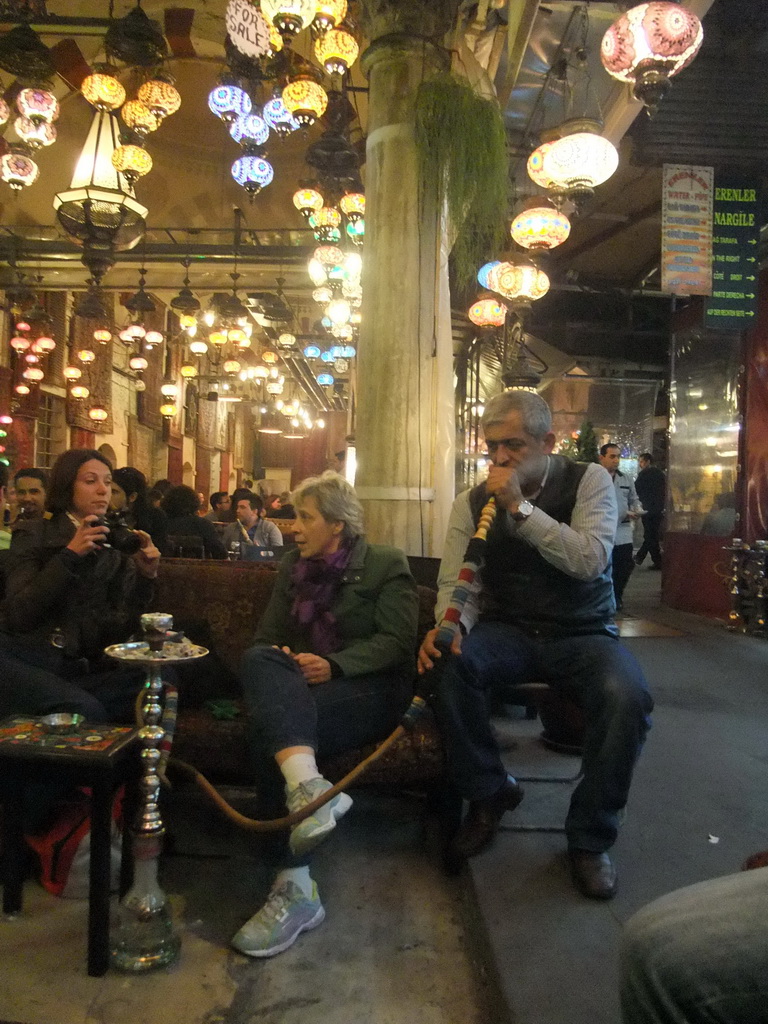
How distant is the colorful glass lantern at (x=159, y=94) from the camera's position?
7.07 metres

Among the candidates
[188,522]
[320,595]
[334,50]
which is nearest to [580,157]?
[334,50]

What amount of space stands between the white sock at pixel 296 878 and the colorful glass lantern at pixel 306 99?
18.1ft

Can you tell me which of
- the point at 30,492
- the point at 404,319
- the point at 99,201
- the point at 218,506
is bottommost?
the point at 218,506

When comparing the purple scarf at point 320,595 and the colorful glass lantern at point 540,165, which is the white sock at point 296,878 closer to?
the purple scarf at point 320,595

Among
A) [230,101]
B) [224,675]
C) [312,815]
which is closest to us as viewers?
[312,815]

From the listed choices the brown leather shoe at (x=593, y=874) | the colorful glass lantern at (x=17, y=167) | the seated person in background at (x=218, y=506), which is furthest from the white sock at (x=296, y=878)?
the seated person in background at (x=218, y=506)

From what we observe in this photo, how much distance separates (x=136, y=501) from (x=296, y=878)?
11.0 feet

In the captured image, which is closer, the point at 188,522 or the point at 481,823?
the point at 481,823

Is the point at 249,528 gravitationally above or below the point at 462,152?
below

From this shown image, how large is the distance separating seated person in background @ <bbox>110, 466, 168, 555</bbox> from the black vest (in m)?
2.80

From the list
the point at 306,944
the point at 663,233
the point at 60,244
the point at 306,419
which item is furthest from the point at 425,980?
the point at 306,419

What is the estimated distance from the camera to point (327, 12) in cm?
476

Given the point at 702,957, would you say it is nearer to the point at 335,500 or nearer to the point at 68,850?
the point at 335,500

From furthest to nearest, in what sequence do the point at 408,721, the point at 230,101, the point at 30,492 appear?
the point at 230,101, the point at 30,492, the point at 408,721
